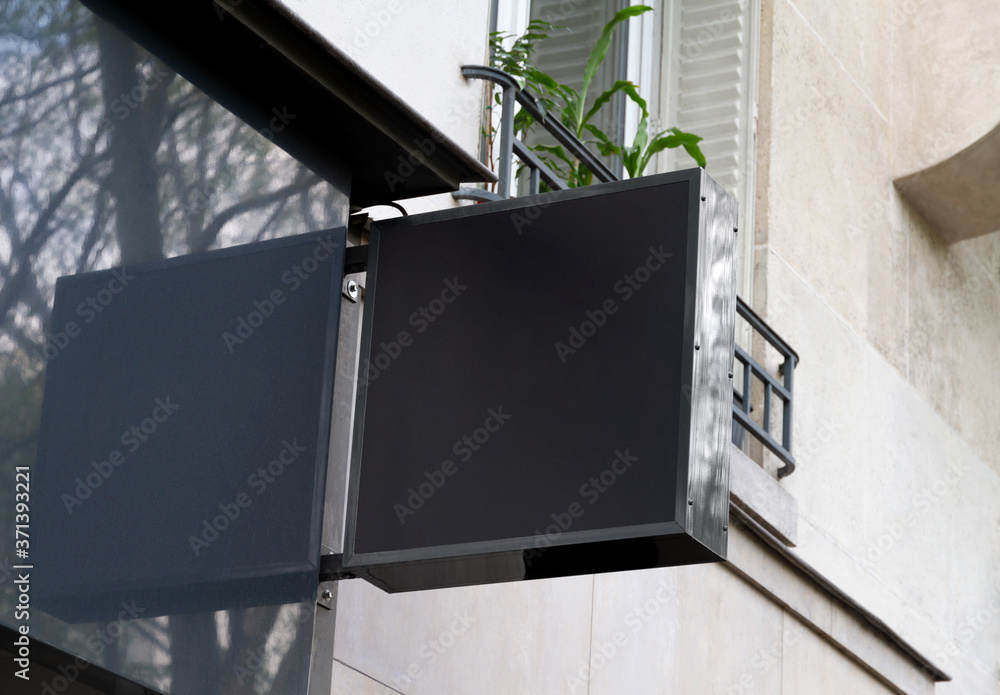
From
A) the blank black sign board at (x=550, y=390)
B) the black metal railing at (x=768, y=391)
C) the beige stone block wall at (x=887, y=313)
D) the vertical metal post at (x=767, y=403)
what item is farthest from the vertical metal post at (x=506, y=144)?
the beige stone block wall at (x=887, y=313)

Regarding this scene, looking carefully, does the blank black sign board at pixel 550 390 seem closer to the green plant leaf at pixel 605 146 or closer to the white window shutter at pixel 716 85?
the green plant leaf at pixel 605 146

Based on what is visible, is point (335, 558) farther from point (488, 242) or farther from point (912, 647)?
point (912, 647)

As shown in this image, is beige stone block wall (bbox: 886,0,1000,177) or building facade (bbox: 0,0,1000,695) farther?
beige stone block wall (bbox: 886,0,1000,177)

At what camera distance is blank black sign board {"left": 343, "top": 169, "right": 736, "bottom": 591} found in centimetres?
377

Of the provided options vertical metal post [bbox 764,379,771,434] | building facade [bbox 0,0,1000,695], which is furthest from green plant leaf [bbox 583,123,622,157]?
vertical metal post [bbox 764,379,771,434]

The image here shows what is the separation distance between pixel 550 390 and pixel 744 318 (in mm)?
3873

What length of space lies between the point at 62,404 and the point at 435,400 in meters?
1.09

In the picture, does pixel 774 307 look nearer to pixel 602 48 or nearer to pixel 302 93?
pixel 602 48

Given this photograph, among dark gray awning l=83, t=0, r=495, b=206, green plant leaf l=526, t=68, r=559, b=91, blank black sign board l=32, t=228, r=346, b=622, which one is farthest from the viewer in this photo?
green plant leaf l=526, t=68, r=559, b=91

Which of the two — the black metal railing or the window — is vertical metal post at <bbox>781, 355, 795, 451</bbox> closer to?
the black metal railing

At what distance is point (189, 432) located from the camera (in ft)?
A: 12.1

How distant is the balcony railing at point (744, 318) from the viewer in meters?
5.80

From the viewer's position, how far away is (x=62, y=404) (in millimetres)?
3322

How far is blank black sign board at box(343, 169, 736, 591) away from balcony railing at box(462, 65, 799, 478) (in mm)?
1480
